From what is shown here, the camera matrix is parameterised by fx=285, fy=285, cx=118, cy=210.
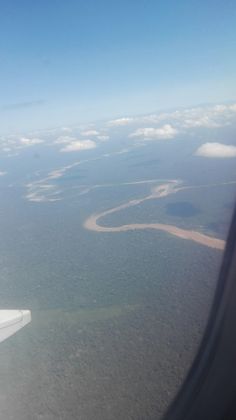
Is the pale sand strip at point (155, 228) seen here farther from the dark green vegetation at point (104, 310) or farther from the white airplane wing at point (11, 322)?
the white airplane wing at point (11, 322)

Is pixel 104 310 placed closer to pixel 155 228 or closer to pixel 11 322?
pixel 11 322

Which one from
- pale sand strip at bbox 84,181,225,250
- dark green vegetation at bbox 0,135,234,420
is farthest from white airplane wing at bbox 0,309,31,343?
pale sand strip at bbox 84,181,225,250

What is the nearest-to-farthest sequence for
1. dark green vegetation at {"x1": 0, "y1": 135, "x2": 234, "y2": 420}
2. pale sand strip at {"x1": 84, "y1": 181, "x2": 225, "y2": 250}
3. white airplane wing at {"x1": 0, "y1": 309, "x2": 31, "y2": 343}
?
1. white airplane wing at {"x1": 0, "y1": 309, "x2": 31, "y2": 343}
2. dark green vegetation at {"x1": 0, "y1": 135, "x2": 234, "y2": 420}
3. pale sand strip at {"x1": 84, "y1": 181, "x2": 225, "y2": 250}

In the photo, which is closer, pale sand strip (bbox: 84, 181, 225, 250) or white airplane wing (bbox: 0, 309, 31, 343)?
white airplane wing (bbox: 0, 309, 31, 343)

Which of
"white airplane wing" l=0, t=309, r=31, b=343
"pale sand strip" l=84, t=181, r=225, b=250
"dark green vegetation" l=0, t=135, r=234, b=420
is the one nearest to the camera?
"white airplane wing" l=0, t=309, r=31, b=343

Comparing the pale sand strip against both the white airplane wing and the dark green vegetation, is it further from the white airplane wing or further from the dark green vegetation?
the white airplane wing

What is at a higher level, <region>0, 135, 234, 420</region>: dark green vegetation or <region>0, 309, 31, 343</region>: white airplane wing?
<region>0, 309, 31, 343</region>: white airplane wing

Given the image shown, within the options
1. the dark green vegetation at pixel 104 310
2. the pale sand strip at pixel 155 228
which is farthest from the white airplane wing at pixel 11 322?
the pale sand strip at pixel 155 228

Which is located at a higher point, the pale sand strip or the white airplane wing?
the white airplane wing

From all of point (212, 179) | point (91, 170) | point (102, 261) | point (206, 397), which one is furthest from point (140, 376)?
point (91, 170)

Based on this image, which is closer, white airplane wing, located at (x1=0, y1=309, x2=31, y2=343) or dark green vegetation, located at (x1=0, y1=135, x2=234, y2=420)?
white airplane wing, located at (x1=0, y1=309, x2=31, y2=343)

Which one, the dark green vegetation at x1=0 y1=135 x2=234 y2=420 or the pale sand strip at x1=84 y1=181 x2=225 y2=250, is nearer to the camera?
the dark green vegetation at x1=0 y1=135 x2=234 y2=420
